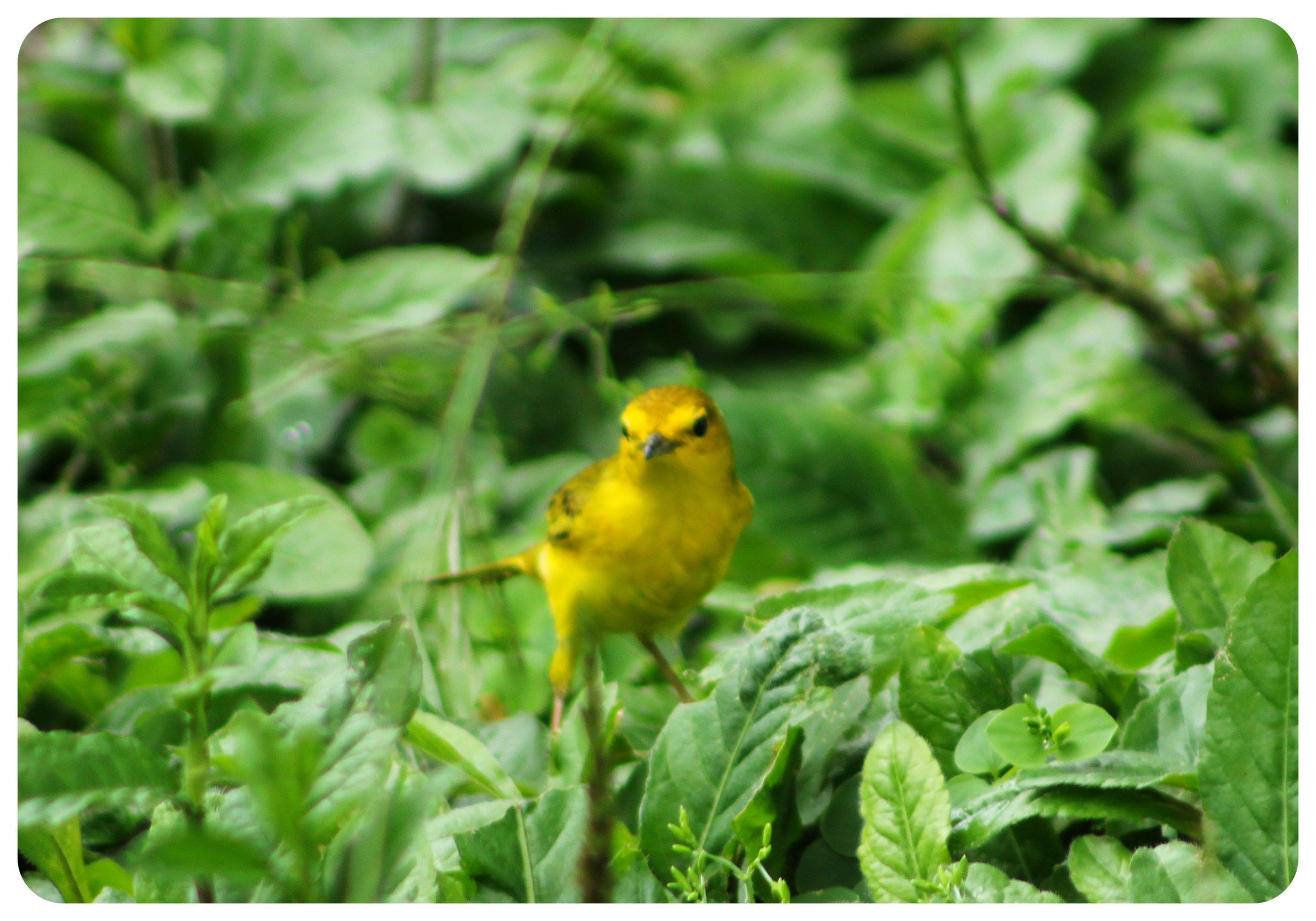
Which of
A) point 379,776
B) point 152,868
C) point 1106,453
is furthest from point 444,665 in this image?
point 1106,453

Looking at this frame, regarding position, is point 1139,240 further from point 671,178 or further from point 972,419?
point 671,178

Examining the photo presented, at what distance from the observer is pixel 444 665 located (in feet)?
3.89

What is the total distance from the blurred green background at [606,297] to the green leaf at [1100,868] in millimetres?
422

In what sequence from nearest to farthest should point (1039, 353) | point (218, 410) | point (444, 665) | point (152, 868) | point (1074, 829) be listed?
1. point (152, 868)
2. point (1074, 829)
3. point (444, 665)
4. point (218, 410)
5. point (1039, 353)

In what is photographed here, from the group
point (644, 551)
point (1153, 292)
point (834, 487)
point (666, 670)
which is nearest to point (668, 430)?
point (644, 551)

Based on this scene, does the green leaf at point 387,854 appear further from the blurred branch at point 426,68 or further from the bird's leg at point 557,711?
the blurred branch at point 426,68

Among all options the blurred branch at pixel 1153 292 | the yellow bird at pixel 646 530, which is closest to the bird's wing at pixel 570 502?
the yellow bird at pixel 646 530

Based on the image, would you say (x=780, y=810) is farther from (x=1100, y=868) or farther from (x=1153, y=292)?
(x=1153, y=292)

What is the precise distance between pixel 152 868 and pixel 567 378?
53.7 inches

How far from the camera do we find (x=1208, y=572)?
1.05 meters

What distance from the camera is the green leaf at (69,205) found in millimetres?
1686

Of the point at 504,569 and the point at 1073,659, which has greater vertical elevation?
the point at 1073,659

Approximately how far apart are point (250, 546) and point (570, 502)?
57 centimetres

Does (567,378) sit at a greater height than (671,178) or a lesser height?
lesser
